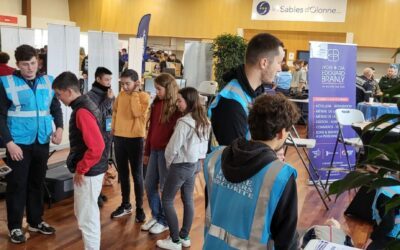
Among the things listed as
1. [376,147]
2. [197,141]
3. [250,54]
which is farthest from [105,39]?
[376,147]

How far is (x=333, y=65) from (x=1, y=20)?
10604mm

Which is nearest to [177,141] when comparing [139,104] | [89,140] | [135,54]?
[89,140]

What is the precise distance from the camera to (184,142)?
10.4ft

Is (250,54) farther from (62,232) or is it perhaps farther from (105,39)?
(105,39)

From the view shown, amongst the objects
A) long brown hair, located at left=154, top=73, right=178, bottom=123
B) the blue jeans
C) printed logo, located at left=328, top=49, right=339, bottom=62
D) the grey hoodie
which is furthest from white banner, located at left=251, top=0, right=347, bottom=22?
the grey hoodie

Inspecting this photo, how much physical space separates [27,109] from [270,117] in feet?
7.95

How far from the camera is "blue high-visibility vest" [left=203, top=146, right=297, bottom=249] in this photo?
1.38m

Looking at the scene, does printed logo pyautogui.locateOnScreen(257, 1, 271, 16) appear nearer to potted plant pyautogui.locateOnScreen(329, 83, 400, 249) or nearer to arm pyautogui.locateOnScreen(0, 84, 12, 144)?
arm pyautogui.locateOnScreen(0, 84, 12, 144)

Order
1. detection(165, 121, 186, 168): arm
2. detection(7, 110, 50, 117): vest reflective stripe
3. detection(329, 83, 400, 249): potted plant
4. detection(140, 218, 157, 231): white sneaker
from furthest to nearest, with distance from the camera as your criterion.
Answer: detection(140, 218, 157, 231): white sneaker, detection(7, 110, 50, 117): vest reflective stripe, detection(165, 121, 186, 168): arm, detection(329, 83, 400, 249): potted plant

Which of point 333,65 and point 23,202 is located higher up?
point 333,65

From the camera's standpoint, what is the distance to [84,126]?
270 cm

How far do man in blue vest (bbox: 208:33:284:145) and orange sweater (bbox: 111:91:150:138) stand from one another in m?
1.98

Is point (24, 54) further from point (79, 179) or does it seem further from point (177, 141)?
point (177, 141)

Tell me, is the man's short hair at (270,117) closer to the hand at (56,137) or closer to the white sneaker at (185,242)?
the white sneaker at (185,242)
